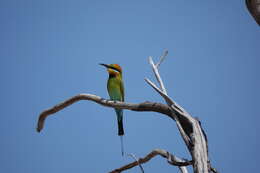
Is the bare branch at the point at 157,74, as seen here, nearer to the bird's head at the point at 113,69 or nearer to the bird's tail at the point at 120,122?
the bird's tail at the point at 120,122

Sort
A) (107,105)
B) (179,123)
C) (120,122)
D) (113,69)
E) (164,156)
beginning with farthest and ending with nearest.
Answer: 1. (113,69)
2. (120,122)
3. (107,105)
4. (164,156)
5. (179,123)

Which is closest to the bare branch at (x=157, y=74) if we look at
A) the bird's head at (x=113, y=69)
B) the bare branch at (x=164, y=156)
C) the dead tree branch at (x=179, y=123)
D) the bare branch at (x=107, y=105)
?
the dead tree branch at (x=179, y=123)

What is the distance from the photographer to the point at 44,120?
2549 millimetres

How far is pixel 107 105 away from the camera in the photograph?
2311 millimetres

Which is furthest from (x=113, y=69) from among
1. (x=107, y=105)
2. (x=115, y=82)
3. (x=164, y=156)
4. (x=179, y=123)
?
(x=179, y=123)

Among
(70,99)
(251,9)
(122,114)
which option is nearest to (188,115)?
(251,9)

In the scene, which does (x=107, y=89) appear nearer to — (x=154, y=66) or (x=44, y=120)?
(x=44, y=120)

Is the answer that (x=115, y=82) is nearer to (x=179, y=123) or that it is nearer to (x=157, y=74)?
(x=157, y=74)

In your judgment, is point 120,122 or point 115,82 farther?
point 115,82

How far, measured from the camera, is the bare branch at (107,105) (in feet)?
6.07

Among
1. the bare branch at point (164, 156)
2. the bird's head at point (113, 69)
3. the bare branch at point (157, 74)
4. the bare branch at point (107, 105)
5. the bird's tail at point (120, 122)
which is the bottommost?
the bare branch at point (164, 156)

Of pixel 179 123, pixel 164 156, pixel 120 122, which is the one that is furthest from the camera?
pixel 120 122

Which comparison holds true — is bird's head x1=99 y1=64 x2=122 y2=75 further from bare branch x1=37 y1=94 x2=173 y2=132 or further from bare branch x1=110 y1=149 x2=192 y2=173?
bare branch x1=110 y1=149 x2=192 y2=173

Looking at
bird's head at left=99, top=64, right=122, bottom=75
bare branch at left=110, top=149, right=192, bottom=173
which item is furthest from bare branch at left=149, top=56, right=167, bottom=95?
bird's head at left=99, top=64, right=122, bottom=75
